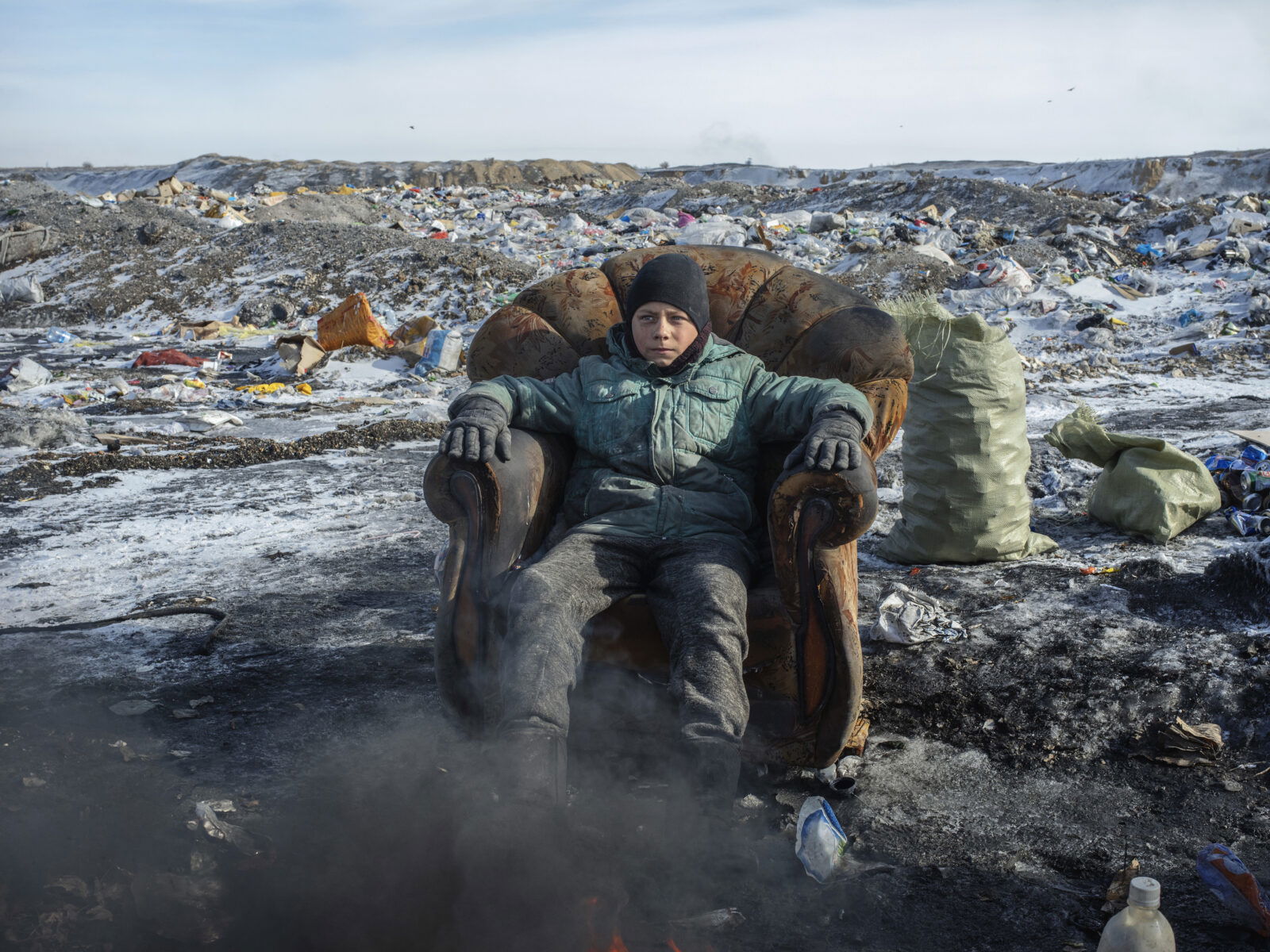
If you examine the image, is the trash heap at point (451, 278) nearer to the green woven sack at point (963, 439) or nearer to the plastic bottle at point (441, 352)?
the plastic bottle at point (441, 352)

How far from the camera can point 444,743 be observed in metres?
3.12

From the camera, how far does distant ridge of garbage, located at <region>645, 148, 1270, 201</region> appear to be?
25734 mm

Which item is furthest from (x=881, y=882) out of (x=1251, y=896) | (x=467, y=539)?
(x=467, y=539)

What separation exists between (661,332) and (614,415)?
30cm

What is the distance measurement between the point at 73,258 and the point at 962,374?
15.9 meters

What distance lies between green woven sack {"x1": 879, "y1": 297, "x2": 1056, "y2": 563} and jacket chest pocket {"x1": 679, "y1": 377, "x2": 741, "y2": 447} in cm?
145

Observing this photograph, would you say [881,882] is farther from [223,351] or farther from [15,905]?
[223,351]

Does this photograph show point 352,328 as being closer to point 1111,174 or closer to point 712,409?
point 712,409

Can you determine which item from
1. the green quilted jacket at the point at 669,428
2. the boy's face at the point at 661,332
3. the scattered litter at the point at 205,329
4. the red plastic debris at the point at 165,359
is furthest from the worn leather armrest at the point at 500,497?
the scattered litter at the point at 205,329

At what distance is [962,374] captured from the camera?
4.20 m

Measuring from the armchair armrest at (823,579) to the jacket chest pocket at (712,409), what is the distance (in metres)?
0.44

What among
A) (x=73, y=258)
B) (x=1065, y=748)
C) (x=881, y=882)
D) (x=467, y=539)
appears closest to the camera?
(x=881, y=882)

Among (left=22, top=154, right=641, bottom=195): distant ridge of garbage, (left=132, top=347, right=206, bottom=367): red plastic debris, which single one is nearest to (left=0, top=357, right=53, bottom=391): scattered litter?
(left=132, top=347, right=206, bottom=367): red plastic debris

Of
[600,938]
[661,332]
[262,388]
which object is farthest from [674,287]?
[262,388]
